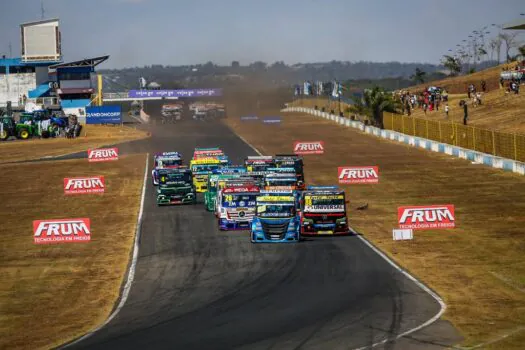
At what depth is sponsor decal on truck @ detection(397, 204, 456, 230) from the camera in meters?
39.8

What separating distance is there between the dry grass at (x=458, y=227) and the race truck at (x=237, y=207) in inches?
218

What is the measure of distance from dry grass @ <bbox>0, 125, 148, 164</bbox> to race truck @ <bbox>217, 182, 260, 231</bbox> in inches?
2086

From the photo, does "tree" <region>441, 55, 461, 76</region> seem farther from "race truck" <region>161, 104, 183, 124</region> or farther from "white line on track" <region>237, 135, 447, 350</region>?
"white line on track" <region>237, 135, 447, 350</region>

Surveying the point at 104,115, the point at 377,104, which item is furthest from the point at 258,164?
the point at 104,115

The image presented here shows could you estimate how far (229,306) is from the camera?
92.8 feet

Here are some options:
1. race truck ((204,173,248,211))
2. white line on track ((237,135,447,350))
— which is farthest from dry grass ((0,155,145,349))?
white line on track ((237,135,447,350))

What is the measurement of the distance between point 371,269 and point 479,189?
81.9ft

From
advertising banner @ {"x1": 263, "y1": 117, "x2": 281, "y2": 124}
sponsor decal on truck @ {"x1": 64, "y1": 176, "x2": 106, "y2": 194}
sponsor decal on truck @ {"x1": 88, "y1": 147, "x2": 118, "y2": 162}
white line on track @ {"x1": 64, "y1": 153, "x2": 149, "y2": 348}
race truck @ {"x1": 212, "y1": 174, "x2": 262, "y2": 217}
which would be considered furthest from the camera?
advertising banner @ {"x1": 263, "y1": 117, "x2": 281, "y2": 124}

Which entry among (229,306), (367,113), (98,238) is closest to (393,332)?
(229,306)

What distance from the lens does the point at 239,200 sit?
42500 millimetres

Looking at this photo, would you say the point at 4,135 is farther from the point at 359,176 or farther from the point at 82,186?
the point at 359,176

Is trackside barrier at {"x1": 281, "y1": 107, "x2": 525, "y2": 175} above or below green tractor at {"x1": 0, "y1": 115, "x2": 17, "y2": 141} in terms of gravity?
below

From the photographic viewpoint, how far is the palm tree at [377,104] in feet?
362

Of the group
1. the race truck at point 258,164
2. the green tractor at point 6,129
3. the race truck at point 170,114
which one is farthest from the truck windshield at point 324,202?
the race truck at point 170,114
